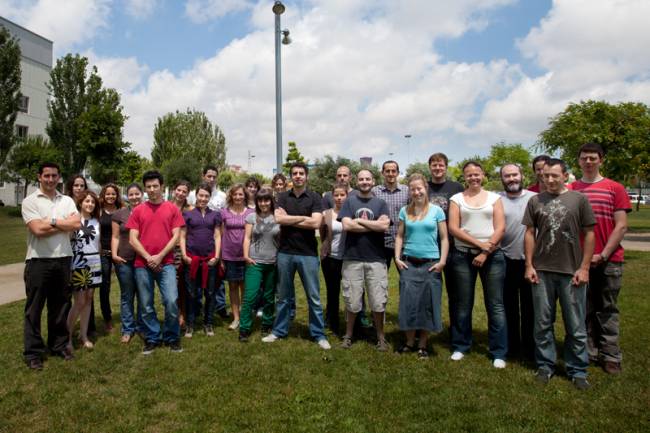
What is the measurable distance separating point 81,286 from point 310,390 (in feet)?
10.2

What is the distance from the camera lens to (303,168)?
5.44 metres

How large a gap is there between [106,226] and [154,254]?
1.19m

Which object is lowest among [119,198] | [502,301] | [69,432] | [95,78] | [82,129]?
[69,432]

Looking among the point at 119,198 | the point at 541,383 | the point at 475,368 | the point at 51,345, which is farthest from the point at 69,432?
the point at 541,383

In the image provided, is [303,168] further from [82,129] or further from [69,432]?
[82,129]

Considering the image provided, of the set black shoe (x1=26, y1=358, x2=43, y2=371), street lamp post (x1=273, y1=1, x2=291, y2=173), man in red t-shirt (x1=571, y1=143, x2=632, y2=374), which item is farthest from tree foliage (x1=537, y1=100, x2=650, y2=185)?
black shoe (x1=26, y1=358, x2=43, y2=371)

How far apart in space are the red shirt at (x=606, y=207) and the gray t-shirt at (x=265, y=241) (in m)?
3.60

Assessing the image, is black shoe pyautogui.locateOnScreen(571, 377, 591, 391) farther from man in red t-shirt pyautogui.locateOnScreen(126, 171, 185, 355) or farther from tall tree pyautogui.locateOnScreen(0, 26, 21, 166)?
tall tree pyautogui.locateOnScreen(0, 26, 21, 166)

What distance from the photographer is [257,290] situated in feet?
18.7

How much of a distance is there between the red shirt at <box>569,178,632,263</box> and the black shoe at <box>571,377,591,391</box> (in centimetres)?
126

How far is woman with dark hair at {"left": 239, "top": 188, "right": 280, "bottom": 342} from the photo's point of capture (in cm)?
564

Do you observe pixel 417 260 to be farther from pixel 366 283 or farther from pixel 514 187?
pixel 514 187

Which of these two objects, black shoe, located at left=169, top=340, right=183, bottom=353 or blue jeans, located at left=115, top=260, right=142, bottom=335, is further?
blue jeans, located at left=115, top=260, right=142, bottom=335

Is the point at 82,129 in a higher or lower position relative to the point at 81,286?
higher
